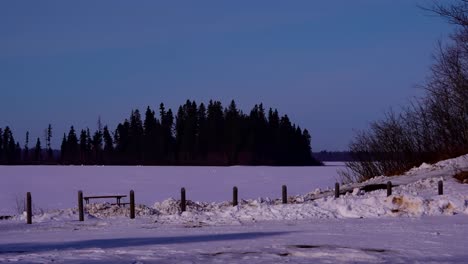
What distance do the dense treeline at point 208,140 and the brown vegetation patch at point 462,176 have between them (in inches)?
3169

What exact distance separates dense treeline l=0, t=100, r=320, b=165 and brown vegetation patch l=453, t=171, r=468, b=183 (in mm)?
80483

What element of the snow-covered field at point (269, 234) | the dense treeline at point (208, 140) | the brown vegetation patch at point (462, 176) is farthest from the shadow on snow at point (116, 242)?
the dense treeline at point (208, 140)

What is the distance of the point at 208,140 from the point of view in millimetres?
116312

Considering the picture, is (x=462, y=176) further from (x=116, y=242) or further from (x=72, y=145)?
(x=72, y=145)

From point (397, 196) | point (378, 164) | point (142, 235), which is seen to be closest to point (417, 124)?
point (378, 164)

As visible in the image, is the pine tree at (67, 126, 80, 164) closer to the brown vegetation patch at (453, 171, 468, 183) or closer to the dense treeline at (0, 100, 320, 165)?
the dense treeline at (0, 100, 320, 165)

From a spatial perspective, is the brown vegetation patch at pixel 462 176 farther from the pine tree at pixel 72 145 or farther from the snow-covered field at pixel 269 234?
the pine tree at pixel 72 145

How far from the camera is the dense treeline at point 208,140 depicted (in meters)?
114

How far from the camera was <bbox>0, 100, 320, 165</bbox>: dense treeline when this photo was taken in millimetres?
114062

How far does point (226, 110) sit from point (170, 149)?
1169 cm

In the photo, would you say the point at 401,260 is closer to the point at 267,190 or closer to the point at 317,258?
the point at 317,258

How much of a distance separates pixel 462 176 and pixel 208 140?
86.3 metres

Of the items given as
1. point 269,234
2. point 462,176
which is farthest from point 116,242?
point 462,176

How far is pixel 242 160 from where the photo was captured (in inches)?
4476
